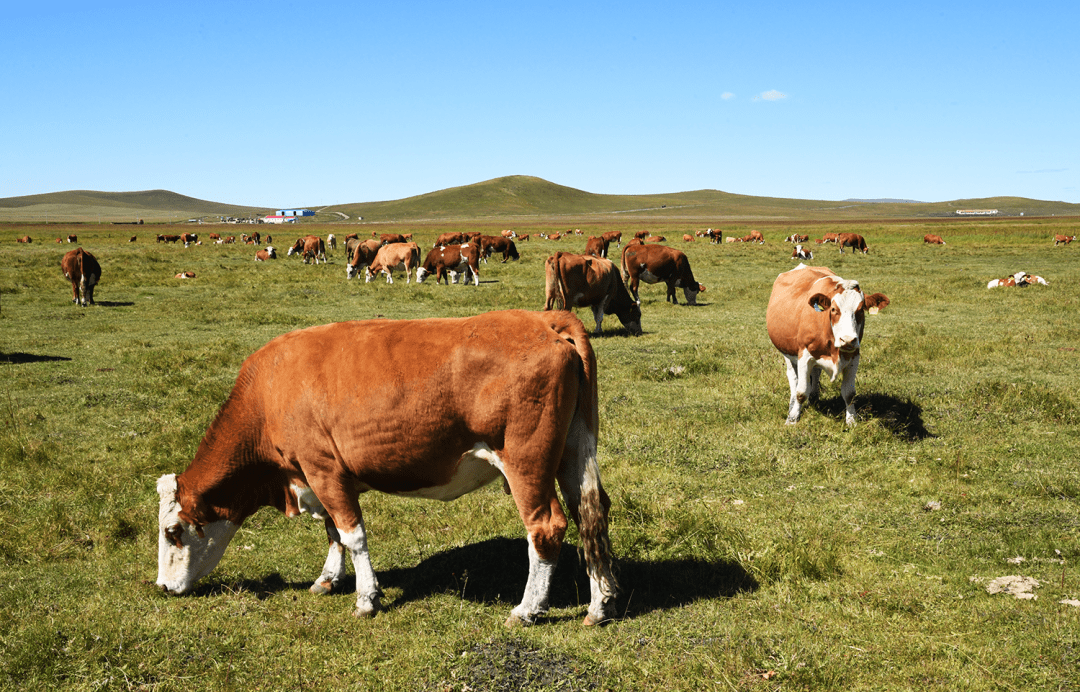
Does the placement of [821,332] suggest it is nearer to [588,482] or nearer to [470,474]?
[588,482]

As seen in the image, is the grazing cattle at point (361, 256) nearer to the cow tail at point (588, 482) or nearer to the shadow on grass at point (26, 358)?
the shadow on grass at point (26, 358)

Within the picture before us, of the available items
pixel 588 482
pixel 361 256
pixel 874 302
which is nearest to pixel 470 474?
pixel 588 482

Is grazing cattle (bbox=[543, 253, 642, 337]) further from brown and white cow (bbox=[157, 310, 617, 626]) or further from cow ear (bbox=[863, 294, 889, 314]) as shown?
brown and white cow (bbox=[157, 310, 617, 626])

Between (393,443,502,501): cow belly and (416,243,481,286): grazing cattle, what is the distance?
78.7 feet

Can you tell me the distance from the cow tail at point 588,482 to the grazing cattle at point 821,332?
5086 millimetres

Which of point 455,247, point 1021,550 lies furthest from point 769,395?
point 455,247

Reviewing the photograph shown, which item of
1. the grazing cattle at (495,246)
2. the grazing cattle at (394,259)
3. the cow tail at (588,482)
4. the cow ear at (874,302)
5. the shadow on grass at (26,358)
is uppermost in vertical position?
the grazing cattle at (495,246)

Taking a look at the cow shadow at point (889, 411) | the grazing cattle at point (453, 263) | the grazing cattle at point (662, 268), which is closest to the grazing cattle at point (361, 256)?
the grazing cattle at point (453, 263)

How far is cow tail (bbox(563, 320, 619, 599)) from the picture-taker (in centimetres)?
502

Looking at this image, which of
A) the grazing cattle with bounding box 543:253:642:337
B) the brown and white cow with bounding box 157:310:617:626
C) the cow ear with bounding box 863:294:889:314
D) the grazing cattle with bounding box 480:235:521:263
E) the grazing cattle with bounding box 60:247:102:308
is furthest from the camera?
the grazing cattle with bounding box 480:235:521:263

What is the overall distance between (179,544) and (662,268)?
19116mm

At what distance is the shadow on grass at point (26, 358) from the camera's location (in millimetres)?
14438

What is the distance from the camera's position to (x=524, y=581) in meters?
5.91

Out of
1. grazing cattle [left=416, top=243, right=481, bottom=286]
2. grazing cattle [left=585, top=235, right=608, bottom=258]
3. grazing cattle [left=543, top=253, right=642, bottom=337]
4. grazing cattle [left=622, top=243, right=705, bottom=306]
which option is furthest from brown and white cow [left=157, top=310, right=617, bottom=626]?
grazing cattle [left=585, top=235, right=608, bottom=258]
